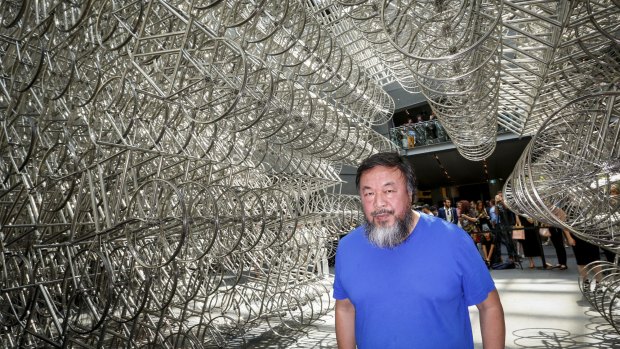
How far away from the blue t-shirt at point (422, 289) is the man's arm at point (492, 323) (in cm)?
3

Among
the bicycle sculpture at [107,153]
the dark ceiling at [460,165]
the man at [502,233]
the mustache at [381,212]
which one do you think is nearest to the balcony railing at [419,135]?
the dark ceiling at [460,165]

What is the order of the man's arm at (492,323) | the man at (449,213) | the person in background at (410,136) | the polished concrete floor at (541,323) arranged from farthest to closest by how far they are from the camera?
the person in background at (410,136)
the man at (449,213)
the polished concrete floor at (541,323)
the man's arm at (492,323)

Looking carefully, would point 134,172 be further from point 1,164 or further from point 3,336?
point 3,336

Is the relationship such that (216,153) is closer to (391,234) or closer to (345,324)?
(345,324)

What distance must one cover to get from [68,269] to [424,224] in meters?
2.22

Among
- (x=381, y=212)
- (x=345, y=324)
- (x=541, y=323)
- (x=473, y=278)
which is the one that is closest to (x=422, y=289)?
(x=473, y=278)

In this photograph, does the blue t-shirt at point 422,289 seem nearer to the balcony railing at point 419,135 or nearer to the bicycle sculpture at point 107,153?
the bicycle sculpture at point 107,153

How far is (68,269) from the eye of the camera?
2.99 metres

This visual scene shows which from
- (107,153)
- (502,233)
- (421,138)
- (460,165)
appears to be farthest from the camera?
(460,165)

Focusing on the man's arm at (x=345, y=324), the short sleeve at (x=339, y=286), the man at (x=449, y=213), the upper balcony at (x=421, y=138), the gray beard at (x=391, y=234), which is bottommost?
the man's arm at (x=345, y=324)

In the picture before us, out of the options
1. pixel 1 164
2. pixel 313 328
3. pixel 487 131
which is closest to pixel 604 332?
pixel 313 328

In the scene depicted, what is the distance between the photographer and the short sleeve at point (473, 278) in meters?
1.74

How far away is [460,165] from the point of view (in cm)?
2047

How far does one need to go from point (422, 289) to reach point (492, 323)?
27cm
